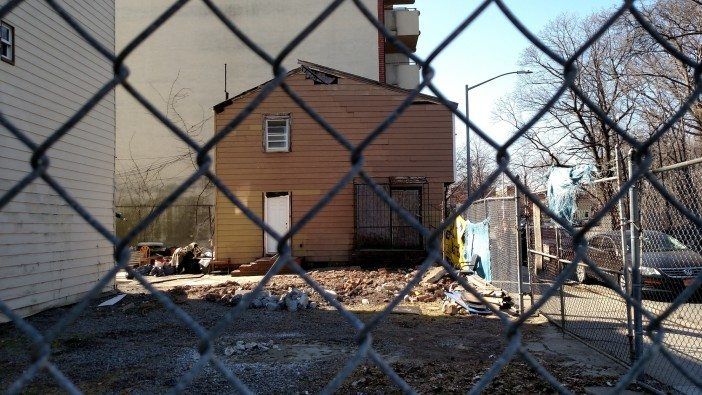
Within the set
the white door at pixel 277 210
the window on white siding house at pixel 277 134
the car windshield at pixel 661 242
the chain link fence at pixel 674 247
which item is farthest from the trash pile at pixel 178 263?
the car windshield at pixel 661 242

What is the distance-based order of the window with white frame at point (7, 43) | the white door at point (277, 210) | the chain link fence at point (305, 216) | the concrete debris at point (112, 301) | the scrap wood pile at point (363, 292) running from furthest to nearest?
1. the white door at point (277, 210)
2. the concrete debris at point (112, 301)
3. the scrap wood pile at point (363, 292)
4. the window with white frame at point (7, 43)
5. the chain link fence at point (305, 216)

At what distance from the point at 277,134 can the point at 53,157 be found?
8770 millimetres

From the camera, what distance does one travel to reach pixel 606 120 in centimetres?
127

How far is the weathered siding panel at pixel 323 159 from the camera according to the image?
57.7ft

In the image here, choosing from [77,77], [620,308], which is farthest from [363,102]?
[620,308]

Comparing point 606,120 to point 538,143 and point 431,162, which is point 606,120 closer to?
point 431,162

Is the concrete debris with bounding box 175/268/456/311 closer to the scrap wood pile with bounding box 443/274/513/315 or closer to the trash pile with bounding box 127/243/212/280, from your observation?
the scrap wood pile with bounding box 443/274/513/315

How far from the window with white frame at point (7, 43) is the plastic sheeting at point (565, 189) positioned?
9.90 m

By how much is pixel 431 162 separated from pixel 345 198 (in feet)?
10.8

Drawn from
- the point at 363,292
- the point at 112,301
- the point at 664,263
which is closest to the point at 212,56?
the point at 112,301

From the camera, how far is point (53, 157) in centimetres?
1011

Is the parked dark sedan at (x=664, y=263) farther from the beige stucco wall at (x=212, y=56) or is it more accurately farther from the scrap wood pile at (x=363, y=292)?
the beige stucco wall at (x=212, y=56)

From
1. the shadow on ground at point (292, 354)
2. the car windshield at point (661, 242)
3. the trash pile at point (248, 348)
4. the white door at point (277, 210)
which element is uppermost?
the white door at point (277, 210)

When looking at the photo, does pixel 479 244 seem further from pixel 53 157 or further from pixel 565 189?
pixel 53 157
